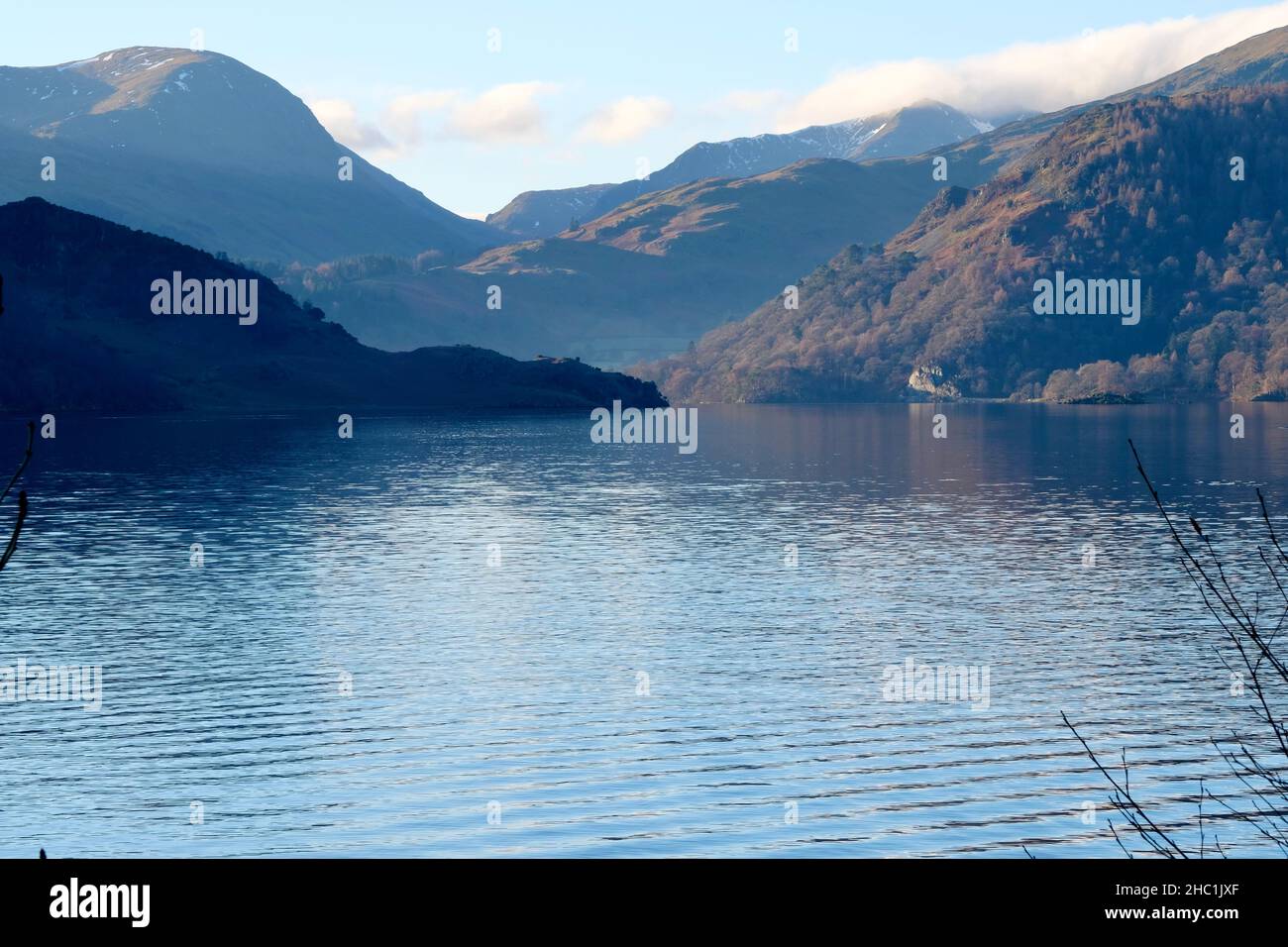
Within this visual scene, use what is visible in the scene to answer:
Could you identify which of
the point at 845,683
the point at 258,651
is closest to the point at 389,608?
the point at 258,651

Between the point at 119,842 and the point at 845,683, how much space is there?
1175 inches

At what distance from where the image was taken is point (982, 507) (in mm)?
144000

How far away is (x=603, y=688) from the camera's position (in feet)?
192

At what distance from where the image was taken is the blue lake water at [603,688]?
39000 mm

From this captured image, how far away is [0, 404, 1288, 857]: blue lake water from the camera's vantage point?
128 feet

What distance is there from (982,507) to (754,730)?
98062mm

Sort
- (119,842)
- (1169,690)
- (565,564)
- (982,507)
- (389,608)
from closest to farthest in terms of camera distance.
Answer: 1. (119,842)
2. (1169,690)
3. (389,608)
4. (565,564)
5. (982,507)

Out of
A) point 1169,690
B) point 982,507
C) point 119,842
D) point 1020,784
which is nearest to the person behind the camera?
point 119,842

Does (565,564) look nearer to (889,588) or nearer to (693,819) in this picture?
(889,588)

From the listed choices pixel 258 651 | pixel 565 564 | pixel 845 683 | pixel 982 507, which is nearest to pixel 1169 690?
pixel 845 683

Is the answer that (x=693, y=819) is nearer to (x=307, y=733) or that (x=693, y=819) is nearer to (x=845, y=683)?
(x=307, y=733)

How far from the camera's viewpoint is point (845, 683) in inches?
2320
